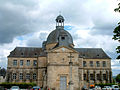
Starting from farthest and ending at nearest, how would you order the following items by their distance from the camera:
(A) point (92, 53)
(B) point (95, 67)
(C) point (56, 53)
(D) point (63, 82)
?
(A) point (92, 53) → (B) point (95, 67) → (C) point (56, 53) → (D) point (63, 82)

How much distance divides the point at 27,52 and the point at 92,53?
57.3 ft

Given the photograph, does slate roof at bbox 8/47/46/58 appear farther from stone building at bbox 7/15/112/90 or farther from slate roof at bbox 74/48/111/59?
slate roof at bbox 74/48/111/59

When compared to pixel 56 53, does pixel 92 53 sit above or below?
above

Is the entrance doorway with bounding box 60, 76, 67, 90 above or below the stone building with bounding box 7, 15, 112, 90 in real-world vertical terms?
below

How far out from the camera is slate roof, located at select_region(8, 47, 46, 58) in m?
46.0

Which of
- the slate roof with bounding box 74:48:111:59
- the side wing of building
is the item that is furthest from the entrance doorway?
the slate roof with bounding box 74:48:111:59

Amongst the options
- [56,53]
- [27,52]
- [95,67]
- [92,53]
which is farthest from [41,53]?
[95,67]

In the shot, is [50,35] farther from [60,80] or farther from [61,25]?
[60,80]

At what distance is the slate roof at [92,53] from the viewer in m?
48.1

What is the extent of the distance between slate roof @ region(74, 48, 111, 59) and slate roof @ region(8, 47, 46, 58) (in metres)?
10.9

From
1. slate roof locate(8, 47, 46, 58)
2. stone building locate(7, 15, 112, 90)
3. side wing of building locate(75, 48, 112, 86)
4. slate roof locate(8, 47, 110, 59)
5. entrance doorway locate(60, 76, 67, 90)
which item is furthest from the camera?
slate roof locate(8, 47, 110, 59)

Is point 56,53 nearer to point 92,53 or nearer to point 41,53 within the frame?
point 41,53

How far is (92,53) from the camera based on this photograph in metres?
49.2

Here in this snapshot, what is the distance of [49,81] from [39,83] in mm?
7080
